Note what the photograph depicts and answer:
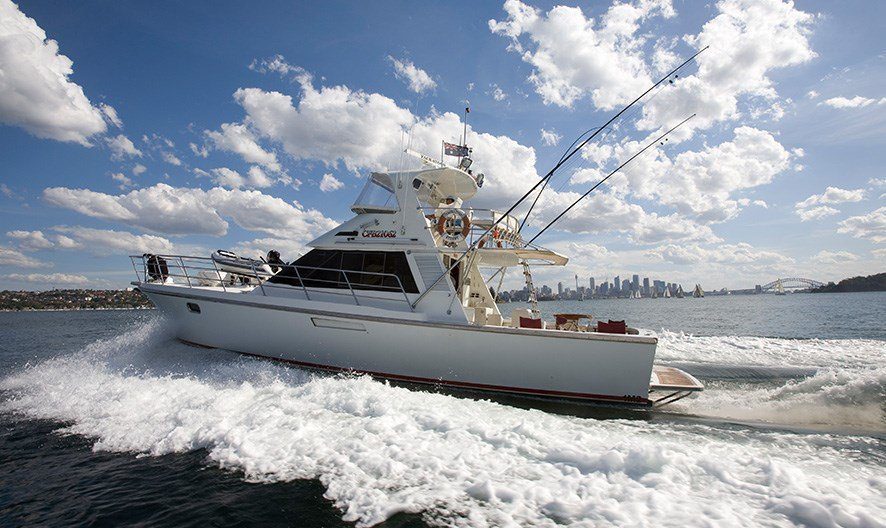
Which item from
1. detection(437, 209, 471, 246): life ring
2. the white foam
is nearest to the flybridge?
detection(437, 209, 471, 246): life ring

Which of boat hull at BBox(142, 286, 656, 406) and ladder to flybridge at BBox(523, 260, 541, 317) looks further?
ladder to flybridge at BBox(523, 260, 541, 317)

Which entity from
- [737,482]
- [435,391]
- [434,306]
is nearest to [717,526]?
[737,482]

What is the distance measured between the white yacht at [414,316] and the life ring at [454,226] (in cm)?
2

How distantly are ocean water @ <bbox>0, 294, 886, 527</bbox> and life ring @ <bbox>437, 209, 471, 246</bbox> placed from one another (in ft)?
9.64

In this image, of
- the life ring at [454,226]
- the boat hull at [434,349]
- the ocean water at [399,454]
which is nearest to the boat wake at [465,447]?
the ocean water at [399,454]

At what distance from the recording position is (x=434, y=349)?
23.3 ft

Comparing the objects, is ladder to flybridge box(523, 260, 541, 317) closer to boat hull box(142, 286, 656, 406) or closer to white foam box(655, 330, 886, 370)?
boat hull box(142, 286, 656, 406)

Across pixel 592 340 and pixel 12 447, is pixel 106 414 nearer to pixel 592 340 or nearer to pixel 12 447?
pixel 12 447

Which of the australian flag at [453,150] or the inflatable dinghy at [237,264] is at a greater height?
the australian flag at [453,150]

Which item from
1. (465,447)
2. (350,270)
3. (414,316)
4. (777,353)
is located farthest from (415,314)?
(777,353)

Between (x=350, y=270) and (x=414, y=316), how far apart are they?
1775 mm

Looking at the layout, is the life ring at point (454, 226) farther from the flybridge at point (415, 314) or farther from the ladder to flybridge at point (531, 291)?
the ladder to flybridge at point (531, 291)

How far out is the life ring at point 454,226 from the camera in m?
7.79

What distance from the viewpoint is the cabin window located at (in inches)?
312
